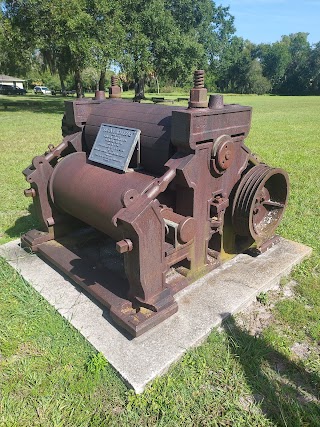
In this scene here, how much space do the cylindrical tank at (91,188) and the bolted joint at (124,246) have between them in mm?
339

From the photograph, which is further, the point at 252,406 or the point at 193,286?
the point at 193,286

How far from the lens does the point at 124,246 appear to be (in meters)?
2.17

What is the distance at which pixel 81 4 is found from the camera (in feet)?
47.9

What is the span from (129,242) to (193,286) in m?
0.93

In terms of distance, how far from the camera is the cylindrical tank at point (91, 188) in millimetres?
2555

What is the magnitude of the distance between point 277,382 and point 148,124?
203 centimetres

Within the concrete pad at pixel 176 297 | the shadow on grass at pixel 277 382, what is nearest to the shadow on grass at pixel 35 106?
the concrete pad at pixel 176 297

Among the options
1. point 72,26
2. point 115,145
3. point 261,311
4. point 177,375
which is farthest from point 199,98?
point 72,26

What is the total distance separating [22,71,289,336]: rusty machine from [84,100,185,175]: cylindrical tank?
10 millimetres

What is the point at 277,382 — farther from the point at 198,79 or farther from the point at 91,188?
the point at 198,79

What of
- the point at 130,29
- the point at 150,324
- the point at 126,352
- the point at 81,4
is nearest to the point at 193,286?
the point at 150,324

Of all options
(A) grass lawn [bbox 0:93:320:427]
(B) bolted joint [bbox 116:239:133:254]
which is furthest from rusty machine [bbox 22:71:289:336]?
(A) grass lawn [bbox 0:93:320:427]

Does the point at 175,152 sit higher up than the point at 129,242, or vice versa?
the point at 175,152

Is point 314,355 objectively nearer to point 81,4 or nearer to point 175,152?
point 175,152
